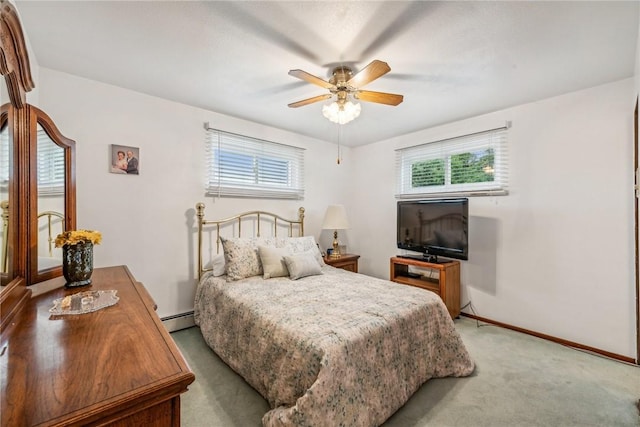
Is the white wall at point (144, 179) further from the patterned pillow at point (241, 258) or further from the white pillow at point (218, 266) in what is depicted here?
the patterned pillow at point (241, 258)

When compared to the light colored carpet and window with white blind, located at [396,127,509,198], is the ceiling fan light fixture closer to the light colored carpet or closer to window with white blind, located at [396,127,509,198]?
window with white blind, located at [396,127,509,198]

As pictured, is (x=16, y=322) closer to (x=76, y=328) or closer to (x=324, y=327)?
(x=76, y=328)

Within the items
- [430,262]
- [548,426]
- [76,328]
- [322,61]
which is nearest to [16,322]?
[76,328]

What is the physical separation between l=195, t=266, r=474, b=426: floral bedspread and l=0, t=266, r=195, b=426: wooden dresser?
77 centimetres

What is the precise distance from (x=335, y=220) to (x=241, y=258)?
146cm

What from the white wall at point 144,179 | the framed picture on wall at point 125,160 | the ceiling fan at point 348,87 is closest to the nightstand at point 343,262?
the white wall at point 144,179

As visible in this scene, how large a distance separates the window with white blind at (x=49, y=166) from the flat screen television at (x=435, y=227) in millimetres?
3358

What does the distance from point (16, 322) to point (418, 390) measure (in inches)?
87.4

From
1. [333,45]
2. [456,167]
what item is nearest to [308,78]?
[333,45]

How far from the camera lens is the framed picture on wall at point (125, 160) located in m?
2.53

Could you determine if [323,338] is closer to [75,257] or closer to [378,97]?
[75,257]

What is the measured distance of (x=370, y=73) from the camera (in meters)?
1.81

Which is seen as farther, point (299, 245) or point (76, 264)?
point (299, 245)

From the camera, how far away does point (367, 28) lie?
169cm
